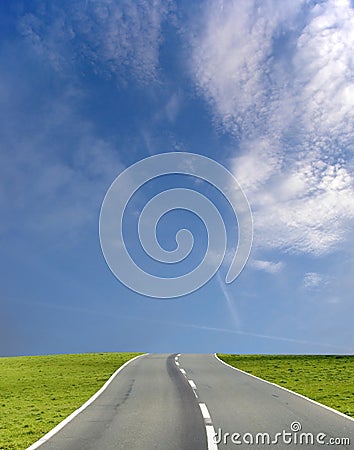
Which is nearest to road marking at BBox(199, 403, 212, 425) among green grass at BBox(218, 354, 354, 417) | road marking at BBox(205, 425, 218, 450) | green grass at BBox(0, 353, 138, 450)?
road marking at BBox(205, 425, 218, 450)

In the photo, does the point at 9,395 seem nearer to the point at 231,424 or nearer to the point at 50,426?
the point at 50,426

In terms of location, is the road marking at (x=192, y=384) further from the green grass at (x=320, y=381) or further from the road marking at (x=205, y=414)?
the road marking at (x=205, y=414)

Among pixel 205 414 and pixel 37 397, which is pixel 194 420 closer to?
pixel 205 414

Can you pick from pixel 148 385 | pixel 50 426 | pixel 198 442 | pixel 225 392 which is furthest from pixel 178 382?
pixel 198 442

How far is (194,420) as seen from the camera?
45.3 ft

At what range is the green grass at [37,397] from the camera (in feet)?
46.2

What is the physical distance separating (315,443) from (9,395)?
739 inches

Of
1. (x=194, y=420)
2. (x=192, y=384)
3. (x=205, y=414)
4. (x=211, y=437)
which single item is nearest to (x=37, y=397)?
(x=192, y=384)

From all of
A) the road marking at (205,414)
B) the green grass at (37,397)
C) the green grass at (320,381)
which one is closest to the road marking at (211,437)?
the road marking at (205,414)

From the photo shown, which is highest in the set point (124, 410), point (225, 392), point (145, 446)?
point (225, 392)

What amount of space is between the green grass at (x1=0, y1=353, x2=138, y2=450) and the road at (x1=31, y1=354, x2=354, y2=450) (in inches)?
48.2

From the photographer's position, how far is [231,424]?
13.2 m

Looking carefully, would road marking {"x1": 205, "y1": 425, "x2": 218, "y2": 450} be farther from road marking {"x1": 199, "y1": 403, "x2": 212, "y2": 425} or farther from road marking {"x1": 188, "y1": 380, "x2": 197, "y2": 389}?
road marking {"x1": 188, "y1": 380, "x2": 197, "y2": 389}

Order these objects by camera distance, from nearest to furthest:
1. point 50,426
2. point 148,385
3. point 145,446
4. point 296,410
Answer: point 145,446, point 50,426, point 296,410, point 148,385
